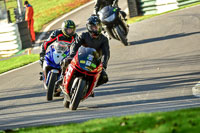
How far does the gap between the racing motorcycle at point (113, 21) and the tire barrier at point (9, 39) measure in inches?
268

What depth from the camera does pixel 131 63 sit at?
1427cm

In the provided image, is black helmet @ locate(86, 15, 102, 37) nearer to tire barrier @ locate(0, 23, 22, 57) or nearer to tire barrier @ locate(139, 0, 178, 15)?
tire barrier @ locate(0, 23, 22, 57)

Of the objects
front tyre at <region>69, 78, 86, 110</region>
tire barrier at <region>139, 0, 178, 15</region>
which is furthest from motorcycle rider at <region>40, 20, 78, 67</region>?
tire barrier at <region>139, 0, 178, 15</region>

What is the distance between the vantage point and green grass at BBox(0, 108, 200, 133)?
6199 mm

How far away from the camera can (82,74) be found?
925 centimetres

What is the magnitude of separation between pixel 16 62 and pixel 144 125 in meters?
12.1

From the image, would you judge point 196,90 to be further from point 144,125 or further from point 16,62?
point 16,62

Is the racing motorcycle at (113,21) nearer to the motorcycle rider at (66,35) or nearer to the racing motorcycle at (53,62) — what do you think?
the motorcycle rider at (66,35)

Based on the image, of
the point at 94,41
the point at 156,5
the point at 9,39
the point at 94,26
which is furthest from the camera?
the point at 156,5

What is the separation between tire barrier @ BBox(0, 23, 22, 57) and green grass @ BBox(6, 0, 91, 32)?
164 inches

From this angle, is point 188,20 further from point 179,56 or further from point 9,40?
point 9,40

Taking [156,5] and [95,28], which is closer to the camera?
[95,28]

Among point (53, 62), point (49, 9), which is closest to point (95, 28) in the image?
point (53, 62)

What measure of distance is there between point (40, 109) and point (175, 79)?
334cm
